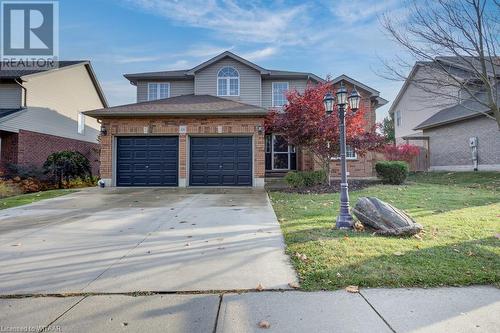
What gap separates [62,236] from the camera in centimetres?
545

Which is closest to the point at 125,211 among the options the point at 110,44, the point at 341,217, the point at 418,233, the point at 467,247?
the point at 341,217

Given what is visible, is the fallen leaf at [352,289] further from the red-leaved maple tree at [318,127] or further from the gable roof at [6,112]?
the gable roof at [6,112]

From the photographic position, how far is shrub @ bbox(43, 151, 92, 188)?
15523 mm

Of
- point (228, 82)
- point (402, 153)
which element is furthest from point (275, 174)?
point (402, 153)

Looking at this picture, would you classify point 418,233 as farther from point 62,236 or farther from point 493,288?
point 62,236

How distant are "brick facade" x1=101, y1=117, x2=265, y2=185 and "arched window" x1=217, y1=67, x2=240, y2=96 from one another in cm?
469

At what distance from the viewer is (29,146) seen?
1633 cm

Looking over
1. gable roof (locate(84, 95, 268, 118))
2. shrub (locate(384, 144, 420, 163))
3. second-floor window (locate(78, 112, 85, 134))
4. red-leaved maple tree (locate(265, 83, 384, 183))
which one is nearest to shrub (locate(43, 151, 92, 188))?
gable roof (locate(84, 95, 268, 118))

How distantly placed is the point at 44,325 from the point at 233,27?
49.4ft

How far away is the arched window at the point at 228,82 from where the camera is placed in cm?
1809

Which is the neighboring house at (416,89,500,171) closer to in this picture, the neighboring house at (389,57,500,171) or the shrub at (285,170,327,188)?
the neighboring house at (389,57,500,171)

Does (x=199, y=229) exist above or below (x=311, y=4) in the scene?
below

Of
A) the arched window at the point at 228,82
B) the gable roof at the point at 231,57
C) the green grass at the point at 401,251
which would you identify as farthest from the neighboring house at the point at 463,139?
the arched window at the point at 228,82

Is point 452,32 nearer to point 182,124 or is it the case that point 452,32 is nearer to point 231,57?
point 182,124
